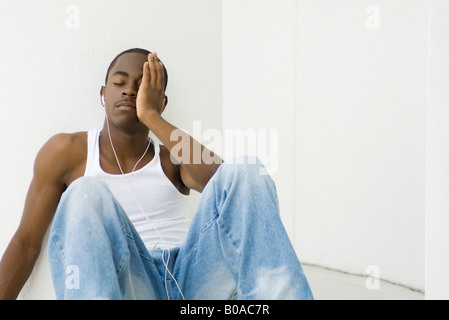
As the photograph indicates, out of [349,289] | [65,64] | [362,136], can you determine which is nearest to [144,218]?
[65,64]

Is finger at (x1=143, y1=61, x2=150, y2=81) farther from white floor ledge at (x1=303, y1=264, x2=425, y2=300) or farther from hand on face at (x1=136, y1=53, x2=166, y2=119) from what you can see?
white floor ledge at (x1=303, y1=264, x2=425, y2=300)

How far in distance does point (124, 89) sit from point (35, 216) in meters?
0.50

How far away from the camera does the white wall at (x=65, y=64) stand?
1.64 m

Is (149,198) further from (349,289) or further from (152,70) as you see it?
(349,289)

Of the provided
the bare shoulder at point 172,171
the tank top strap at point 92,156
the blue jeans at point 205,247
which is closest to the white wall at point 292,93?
the tank top strap at point 92,156

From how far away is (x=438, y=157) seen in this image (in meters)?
1.68

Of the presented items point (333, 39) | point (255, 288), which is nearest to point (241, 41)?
point (333, 39)

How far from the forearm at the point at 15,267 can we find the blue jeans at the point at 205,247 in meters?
0.37

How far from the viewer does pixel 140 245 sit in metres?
1.37

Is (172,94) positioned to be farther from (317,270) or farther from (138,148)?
(317,270)

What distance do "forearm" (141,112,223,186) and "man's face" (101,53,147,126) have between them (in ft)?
0.39

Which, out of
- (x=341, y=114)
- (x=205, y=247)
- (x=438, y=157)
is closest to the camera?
(x=205, y=247)

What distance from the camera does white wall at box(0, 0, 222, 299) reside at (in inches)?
64.7

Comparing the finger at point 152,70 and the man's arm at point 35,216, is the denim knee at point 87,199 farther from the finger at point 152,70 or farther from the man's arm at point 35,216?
the finger at point 152,70
